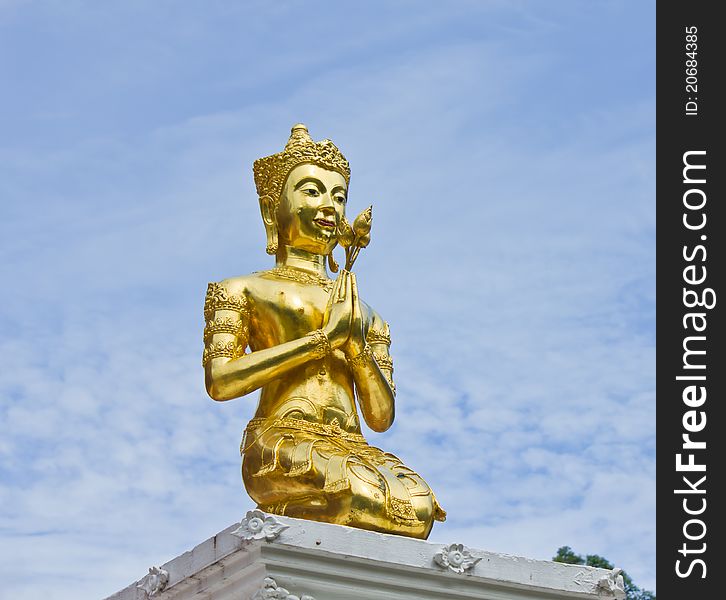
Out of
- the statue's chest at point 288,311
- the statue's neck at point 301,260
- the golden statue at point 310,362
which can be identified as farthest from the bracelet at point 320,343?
the statue's neck at point 301,260

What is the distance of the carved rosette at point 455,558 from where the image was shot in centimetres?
675

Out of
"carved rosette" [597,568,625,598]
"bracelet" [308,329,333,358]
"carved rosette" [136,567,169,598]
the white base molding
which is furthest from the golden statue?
"carved rosette" [597,568,625,598]

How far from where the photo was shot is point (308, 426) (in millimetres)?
7531

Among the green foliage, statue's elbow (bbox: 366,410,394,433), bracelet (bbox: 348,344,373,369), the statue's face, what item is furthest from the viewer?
the green foliage

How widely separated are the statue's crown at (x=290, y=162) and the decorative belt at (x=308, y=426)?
123 centimetres

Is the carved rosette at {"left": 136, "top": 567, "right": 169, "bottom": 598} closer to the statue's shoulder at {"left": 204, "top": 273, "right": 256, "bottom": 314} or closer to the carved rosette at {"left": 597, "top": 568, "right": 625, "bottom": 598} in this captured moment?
the statue's shoulder at {"left": 204, "top": 273, "right": 256, "bottom": 314}

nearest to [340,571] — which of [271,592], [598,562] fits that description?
[271,592]

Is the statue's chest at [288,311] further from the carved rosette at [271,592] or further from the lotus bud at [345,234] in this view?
the carved rosette at [271,592]

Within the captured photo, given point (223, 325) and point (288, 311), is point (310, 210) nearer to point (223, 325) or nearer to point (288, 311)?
point (288, 311)

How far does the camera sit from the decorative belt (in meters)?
7.51

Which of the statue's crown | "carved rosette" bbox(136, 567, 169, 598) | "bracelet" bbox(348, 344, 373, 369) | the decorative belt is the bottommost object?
"carved rosette" bbox(136, 567, 169, 598)

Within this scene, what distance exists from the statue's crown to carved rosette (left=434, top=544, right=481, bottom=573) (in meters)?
2.25

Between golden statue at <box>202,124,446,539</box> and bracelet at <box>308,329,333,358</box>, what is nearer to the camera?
golden statue at <box>202,124,446,539</box>

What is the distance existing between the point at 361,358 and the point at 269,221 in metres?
0.95
